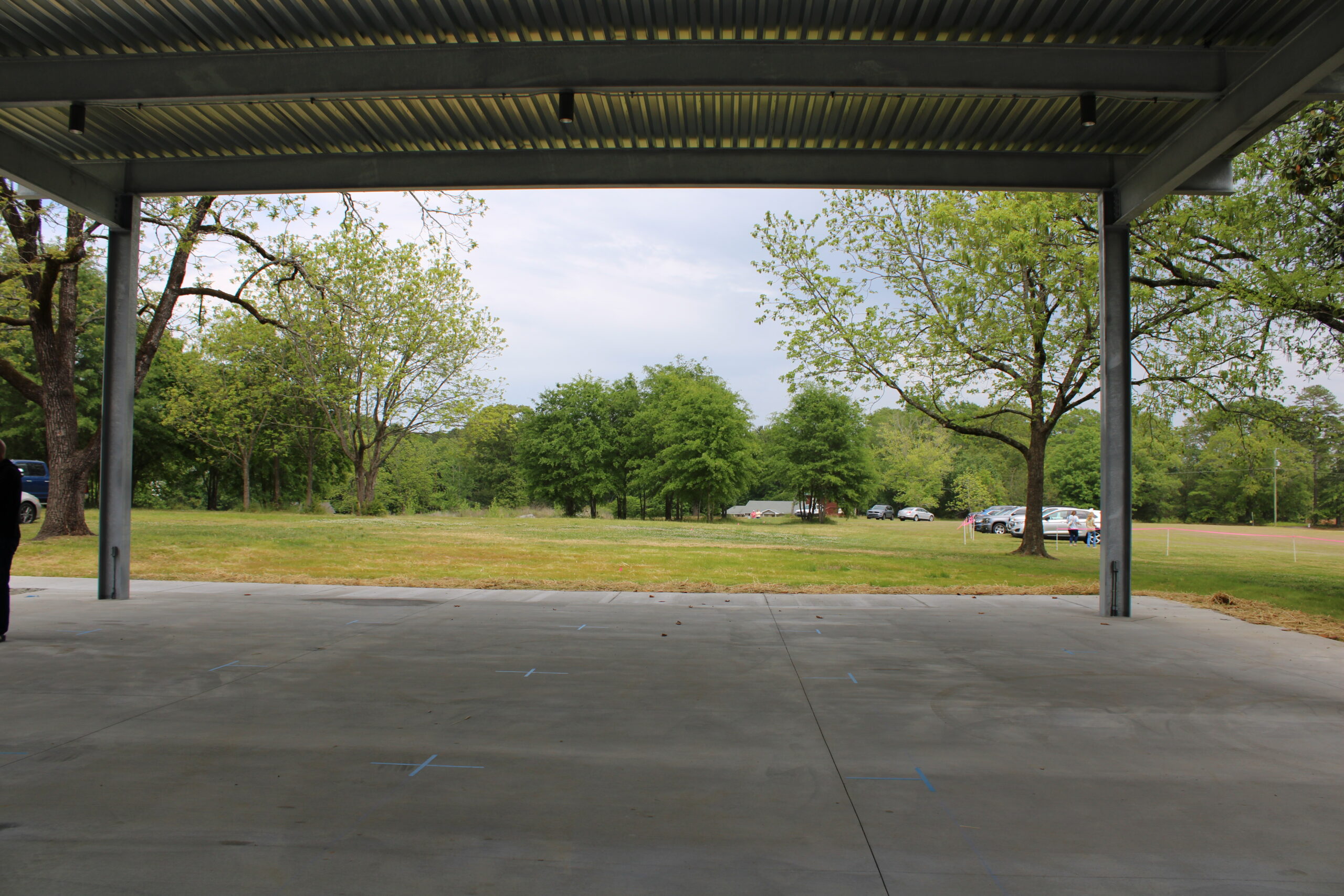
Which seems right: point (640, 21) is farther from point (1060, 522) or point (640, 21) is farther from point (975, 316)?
point (1060, 522)

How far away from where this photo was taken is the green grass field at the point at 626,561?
12.3m

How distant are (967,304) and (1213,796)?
17367 mm

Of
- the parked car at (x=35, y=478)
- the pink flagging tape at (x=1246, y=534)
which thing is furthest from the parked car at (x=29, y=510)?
the pink flagging tape at (x=1246, y=534)

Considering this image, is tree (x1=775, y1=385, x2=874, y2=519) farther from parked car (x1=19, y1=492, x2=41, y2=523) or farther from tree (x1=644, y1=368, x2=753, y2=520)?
parked car (x1=19, y1=492, x2=41, y2=523)

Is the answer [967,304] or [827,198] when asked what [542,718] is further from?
[827,198]

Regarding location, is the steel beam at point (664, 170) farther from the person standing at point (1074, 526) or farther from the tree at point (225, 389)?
the person standing at point (1074, 526)

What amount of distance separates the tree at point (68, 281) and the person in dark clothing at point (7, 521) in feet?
27.4

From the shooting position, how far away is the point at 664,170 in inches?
324

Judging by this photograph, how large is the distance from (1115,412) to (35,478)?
33.1 m

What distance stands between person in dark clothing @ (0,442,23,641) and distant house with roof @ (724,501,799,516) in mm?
64875

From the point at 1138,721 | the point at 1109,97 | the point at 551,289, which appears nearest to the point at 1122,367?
the point at 1109,97

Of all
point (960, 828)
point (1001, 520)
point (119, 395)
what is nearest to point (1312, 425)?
point (960, 828)

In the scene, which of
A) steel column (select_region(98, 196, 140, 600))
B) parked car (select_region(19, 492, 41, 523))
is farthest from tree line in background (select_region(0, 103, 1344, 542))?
parked car (select_region(19, 492, 41, 523))

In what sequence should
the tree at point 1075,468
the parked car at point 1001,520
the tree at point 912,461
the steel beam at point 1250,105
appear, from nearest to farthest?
the steel beam at point 1250,105 → the parked car at point 1001,520 → the tree at point 912,461 → the tree at point 1075,468
